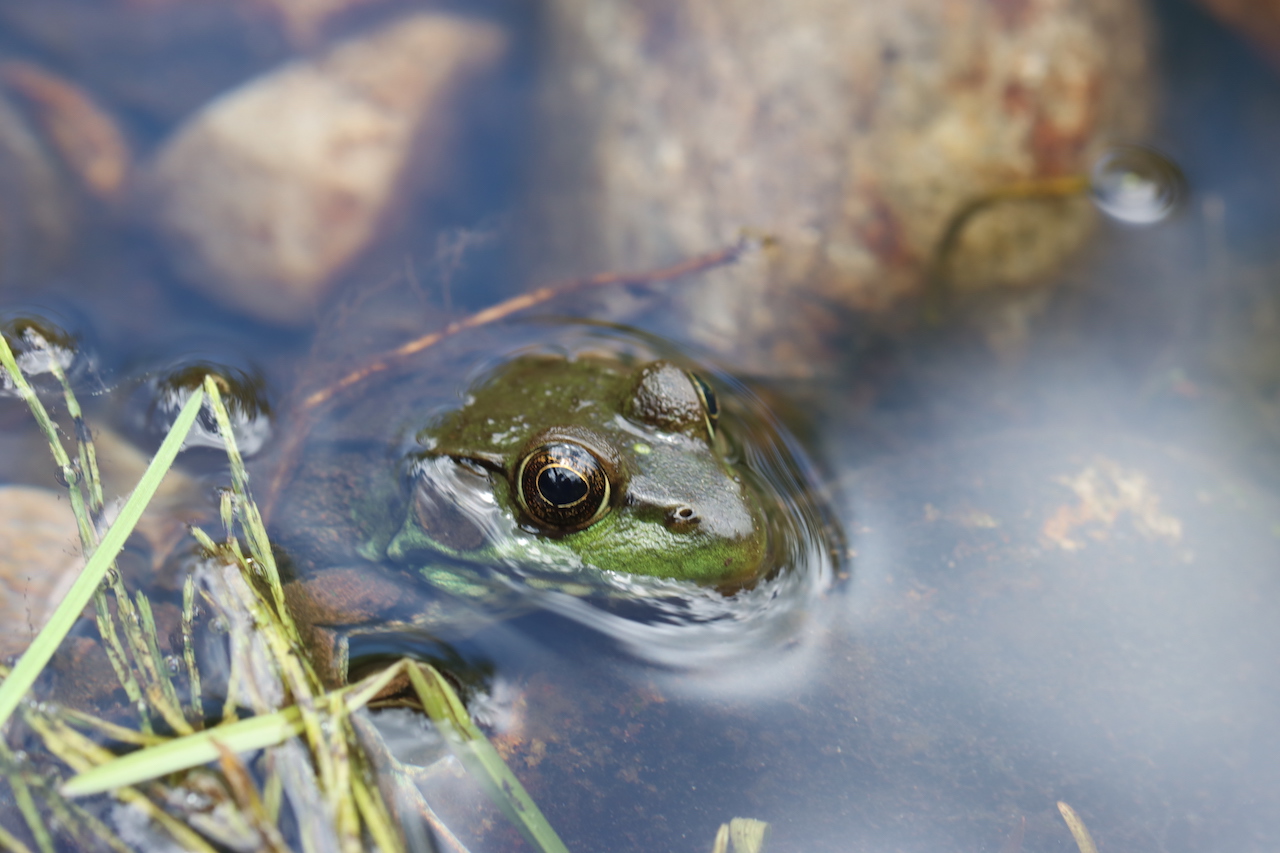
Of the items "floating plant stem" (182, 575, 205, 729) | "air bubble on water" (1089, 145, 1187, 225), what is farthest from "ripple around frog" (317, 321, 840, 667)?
"air bubble on water" (1089, 145, 1187, 225)

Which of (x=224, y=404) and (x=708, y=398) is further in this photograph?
(x=224, y=404)

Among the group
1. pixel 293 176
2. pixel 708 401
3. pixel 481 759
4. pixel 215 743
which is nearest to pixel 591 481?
pixel 708 401

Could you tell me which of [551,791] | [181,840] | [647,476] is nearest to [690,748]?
[551,791]

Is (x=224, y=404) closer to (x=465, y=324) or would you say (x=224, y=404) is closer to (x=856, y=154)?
(x=465, y=324)

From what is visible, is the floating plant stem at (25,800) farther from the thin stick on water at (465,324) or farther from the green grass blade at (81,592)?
the thin stick on water at (465,324)

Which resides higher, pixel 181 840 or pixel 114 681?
pixel 114 681

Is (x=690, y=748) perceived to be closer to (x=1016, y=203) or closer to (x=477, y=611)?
(x=477, y=611)
